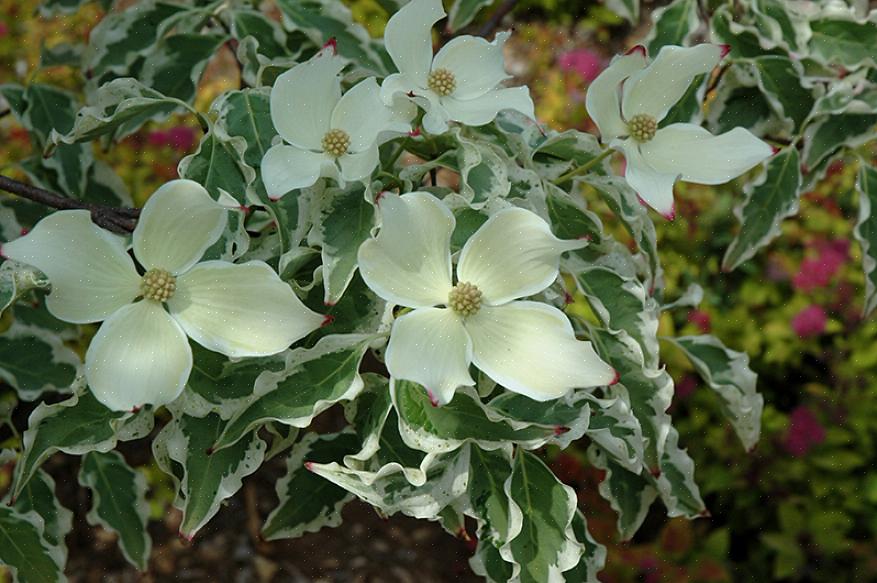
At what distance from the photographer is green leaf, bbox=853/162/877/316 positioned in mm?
1007

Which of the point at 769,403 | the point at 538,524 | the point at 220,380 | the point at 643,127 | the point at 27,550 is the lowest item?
the point at 769,403

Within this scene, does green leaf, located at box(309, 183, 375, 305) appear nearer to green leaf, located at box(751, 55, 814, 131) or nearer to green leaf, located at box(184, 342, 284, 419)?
green leaf, located at box(184, 342, 284, 419)

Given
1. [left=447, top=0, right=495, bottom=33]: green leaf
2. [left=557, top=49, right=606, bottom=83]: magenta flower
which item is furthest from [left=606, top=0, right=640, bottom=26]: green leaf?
[left=557, top=49, right=606, bottom=83]: magenta flower

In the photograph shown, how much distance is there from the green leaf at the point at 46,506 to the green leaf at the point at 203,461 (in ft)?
0.89

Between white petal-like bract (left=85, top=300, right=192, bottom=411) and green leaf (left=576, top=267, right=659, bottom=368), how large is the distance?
35 centimetres

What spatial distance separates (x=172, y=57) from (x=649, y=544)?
127cm

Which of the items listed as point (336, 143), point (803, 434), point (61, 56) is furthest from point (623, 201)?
point (803, 434)

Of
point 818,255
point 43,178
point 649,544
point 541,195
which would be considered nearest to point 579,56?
point 818,255

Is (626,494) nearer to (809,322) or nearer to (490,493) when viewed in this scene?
(490,493)

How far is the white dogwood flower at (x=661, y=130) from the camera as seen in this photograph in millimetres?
765

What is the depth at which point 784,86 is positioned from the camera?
1.02 m

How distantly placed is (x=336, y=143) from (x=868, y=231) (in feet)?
1.98

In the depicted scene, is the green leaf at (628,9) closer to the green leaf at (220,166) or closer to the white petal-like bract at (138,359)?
the green leaf at (220,166)

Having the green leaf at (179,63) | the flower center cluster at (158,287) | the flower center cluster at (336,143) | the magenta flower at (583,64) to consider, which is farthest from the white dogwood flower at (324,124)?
the magenta flower at (583,64)
